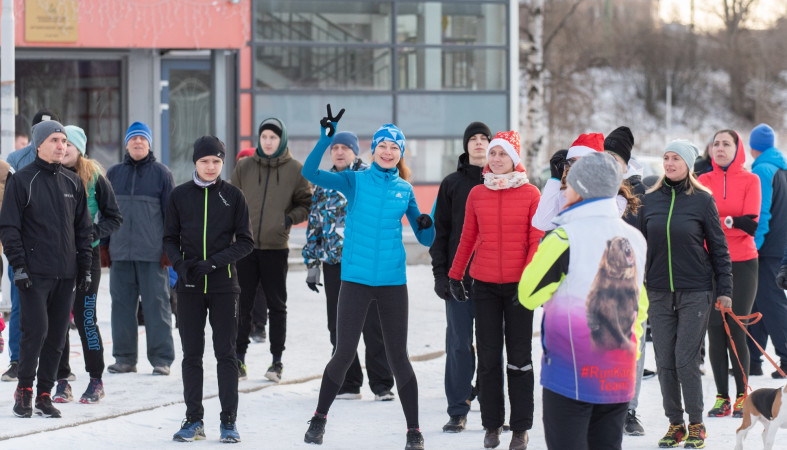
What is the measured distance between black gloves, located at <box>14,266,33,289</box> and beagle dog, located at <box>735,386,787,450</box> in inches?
164

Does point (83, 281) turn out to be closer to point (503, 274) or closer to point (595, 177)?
point (503, 274)

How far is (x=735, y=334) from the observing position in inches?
307

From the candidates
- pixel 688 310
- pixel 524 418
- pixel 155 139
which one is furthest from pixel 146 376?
pixel 155 139

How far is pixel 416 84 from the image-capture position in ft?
63.9

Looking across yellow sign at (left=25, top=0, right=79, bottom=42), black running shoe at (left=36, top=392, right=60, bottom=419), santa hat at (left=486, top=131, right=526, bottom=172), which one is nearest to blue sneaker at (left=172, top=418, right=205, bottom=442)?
black running shoe at (left=36, top=392, right=60, bottom=419)

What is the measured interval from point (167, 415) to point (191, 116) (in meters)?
12.2

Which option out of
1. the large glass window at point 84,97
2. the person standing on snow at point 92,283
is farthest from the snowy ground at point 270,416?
the large glass window at point 84,97

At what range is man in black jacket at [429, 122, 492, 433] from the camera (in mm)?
6914

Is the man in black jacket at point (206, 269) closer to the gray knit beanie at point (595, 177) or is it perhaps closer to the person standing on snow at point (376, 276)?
the person standing on snow at point (376, 276)

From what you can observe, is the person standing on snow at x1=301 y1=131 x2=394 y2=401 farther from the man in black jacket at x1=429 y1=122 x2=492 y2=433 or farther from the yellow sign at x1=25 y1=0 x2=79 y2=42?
the yellow sign at x1=25 y1=0 x2=79 y2=42

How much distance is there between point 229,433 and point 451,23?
46.3ft

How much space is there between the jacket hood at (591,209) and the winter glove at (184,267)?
8.74ft

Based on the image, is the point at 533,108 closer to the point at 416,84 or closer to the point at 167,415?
the point at 416,84

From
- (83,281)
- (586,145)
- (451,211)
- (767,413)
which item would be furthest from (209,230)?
(767,413)
